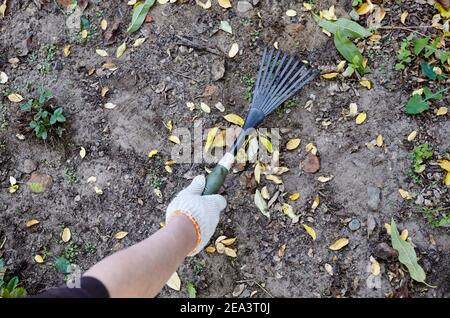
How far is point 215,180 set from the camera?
2.10 metres

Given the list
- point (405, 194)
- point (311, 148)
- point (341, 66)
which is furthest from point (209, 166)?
point (405, 194)

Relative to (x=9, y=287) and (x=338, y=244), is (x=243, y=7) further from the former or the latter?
→ (x=9, y=287)

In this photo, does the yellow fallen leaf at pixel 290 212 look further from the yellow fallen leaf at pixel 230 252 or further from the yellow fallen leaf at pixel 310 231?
the yellow fallen leaf at pixel 230 252

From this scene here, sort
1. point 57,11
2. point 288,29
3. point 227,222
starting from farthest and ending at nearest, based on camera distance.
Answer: point 57,11, point 288,29, point 227,222

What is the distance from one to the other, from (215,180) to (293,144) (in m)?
0.45

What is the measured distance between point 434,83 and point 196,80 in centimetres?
120

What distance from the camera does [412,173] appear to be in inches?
84.4

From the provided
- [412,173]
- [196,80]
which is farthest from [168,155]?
[412,173]

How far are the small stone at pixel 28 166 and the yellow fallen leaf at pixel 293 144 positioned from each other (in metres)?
1.33

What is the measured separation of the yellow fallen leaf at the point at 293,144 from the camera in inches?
89.0

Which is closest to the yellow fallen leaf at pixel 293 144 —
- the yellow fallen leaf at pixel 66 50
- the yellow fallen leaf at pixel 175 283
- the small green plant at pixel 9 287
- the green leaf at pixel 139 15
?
the yellow fallen leaf at pixel 175 283
